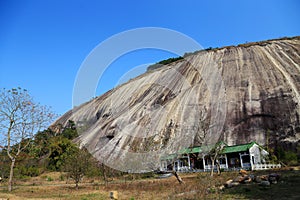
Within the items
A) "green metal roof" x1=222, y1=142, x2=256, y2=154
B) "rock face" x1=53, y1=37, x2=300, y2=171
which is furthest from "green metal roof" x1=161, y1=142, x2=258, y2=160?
"rock face" x1=53, y1=37, x2=300, y2=171

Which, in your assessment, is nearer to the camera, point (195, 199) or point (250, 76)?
point (195, 199)

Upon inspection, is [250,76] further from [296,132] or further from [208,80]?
[296,132]

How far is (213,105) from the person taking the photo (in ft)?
113

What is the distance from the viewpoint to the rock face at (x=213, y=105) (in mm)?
29578

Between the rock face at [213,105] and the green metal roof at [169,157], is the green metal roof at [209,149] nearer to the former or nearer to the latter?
the green metal roof at [169,157]

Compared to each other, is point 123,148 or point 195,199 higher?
point 123,148

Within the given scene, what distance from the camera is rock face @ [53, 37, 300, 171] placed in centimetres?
2958

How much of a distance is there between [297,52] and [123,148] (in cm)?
3056

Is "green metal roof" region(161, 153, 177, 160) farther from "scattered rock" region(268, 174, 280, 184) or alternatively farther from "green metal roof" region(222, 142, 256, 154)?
"scattered rock" region(268, 174, 280, 184)

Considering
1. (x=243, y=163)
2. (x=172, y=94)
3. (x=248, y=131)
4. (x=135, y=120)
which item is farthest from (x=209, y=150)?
(x=172, y=94)

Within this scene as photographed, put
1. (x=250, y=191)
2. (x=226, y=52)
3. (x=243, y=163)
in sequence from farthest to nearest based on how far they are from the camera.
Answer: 1. (x=226, y=52)
2. (x=243, y=163)
3. (x=250, y=191)

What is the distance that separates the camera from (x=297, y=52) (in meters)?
40.4

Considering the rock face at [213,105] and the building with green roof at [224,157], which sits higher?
the rock face at [213,105]

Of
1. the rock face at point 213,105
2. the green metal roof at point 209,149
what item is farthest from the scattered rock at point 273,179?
the rock face at point 213,105
